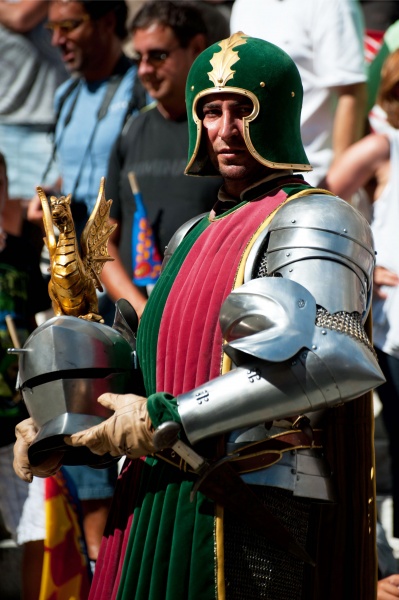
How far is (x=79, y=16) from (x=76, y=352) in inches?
127

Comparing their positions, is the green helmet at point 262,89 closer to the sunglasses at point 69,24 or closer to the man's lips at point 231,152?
the man's lips at point 231,152

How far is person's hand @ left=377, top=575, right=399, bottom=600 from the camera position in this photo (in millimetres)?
4543

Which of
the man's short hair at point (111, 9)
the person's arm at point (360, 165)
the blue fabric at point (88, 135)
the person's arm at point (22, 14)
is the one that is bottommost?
the person's arm at point (360, 165)

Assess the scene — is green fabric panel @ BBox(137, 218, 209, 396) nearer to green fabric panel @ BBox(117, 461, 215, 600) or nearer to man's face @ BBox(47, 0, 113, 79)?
green fabric panel @ BBox(117, 461, 215, 600)

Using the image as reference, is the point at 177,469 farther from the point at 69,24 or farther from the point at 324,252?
the point at 69,24

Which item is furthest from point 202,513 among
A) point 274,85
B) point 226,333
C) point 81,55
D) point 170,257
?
point 81,55

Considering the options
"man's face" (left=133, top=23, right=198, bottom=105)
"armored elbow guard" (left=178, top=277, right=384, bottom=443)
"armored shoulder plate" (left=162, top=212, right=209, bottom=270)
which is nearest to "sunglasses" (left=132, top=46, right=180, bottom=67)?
"man's face" (left=133, top=23, right=198, bottom=105)

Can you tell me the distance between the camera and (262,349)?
3.21 meters

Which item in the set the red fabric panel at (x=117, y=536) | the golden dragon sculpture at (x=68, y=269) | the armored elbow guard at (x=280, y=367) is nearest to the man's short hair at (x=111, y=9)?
the golden dragon sculpture at (x=68, y=269)

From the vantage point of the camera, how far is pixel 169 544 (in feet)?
11.6

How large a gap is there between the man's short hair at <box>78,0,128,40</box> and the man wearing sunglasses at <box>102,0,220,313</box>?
486 millimetres

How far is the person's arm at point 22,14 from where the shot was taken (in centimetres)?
698

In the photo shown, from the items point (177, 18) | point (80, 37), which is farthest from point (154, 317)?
point (80, 37)

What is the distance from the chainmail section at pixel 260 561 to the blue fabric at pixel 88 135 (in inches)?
115
